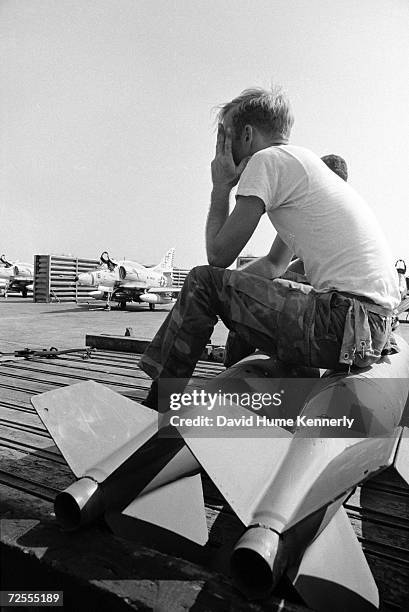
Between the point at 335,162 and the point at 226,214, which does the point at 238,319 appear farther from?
the point at 335,162

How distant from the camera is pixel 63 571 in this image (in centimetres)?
114

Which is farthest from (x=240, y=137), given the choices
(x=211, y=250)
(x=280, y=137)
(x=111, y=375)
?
(x=111, y=375)

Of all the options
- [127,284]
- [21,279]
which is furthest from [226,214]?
[21,279]

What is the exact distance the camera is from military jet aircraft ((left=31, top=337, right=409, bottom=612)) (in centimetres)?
110

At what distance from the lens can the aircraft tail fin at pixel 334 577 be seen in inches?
42.6

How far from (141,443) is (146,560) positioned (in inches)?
13.6

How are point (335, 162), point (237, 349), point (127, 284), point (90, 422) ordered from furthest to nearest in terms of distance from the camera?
point (127, 284) < point (335, 162) < point (237, 349) < point (90, 422)

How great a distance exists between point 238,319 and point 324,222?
0.51 m

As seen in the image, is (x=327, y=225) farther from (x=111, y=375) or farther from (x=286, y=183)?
(x=111, y=375)

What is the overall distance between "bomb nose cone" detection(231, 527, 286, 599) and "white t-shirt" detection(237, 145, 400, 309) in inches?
40.0

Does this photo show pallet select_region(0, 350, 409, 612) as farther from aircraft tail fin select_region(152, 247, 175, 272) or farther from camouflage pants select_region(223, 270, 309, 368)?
aircraft tail fin select_region(152, 247, 175, 272)

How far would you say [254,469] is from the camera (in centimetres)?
127

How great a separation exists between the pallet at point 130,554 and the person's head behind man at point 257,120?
1.49 metres

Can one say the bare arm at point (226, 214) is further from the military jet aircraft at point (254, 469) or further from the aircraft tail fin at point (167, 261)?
the aircraft tail fin at point (167, 261)
